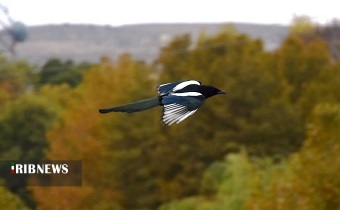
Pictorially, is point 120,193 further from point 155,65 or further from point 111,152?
point 155,65

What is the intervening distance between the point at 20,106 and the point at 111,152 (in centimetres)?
691

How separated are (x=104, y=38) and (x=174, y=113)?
472 feet

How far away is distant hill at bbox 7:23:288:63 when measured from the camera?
142 meters

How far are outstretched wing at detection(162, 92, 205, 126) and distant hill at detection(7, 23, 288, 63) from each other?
126759 millimetres

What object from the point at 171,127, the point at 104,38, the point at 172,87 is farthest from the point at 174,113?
the point at 104,38

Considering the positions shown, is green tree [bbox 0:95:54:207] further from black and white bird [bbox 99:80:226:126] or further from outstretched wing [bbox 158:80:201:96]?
black and white bird [bbox 99:80:226:126]

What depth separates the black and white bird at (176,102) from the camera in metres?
9.17

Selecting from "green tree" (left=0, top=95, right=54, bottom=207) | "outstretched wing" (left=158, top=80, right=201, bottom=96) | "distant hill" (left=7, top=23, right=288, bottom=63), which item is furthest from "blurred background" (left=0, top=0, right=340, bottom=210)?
"distant hill" (left=7, top=23, right=288, bottom=63)

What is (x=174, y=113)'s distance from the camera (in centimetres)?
922

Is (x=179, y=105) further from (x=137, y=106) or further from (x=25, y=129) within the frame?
(x=25, y=129)

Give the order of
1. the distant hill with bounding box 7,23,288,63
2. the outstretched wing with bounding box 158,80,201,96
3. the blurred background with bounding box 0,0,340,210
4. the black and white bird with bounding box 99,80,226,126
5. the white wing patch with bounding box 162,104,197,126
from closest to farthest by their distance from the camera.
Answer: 1. the white wing patch with bounding box 162,104,197,126
2. the black and white bird with bounding box 99,80,226,126
3. the outstretched wing with bounding box 158,80,201,96
4. the blurred background with bounding box 0,0,340,210
5. the distant hill with bounding box 7,23,288,63

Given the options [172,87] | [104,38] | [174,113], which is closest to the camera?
[174,113]

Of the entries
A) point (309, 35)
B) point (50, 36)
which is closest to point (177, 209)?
point (309, 35)

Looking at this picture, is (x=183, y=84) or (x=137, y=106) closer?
(x=137, y=106)
